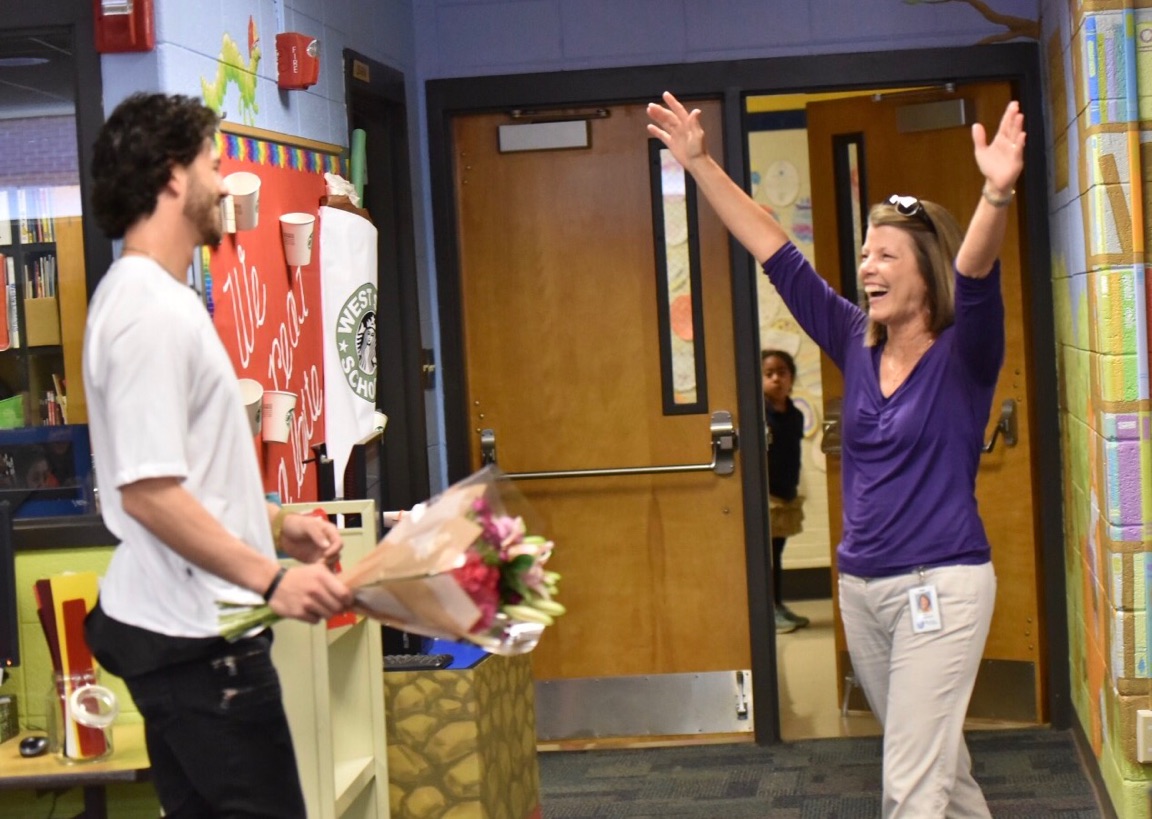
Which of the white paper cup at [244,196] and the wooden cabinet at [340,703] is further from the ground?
the white paper cup at [244,196]

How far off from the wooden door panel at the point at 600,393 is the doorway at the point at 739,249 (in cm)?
5

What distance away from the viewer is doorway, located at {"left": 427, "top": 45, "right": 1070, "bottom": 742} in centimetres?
458

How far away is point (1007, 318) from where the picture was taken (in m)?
4.67

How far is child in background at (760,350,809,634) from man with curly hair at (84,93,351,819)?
181 inches

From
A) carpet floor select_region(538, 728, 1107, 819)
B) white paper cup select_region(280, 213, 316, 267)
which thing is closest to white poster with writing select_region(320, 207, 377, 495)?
white paper cup select_region(280, 213, 316, 267)

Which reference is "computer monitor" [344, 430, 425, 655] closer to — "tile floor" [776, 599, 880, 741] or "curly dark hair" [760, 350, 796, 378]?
"tile floor" [776, 599, 880, 741]

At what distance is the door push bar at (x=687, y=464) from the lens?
469 centimetres

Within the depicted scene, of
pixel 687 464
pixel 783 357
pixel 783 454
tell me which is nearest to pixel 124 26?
pixel 687 464

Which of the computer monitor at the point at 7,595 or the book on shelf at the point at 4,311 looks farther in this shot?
the book on shelf at the point at 4,311

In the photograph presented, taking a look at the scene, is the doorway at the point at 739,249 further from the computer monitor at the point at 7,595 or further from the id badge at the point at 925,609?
the id badge at the point at 925,609

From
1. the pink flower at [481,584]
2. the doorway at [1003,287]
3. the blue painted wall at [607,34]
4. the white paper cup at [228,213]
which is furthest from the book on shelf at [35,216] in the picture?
the doorway at [1003,287]

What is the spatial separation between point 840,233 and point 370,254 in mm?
1862

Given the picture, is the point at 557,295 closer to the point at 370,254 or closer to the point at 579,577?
the point at 579,577

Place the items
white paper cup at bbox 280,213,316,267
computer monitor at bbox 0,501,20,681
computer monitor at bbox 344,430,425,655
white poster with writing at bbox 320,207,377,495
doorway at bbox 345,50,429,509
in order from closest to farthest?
computer monitor at bbox 0,501,20,681, white paper cup at bbox 280,213,316,267, white poster with writing at bbox 320,207,377,495, computer monitor at bbox 344,430,425,655, doorway at bbox 345,50,429,509
